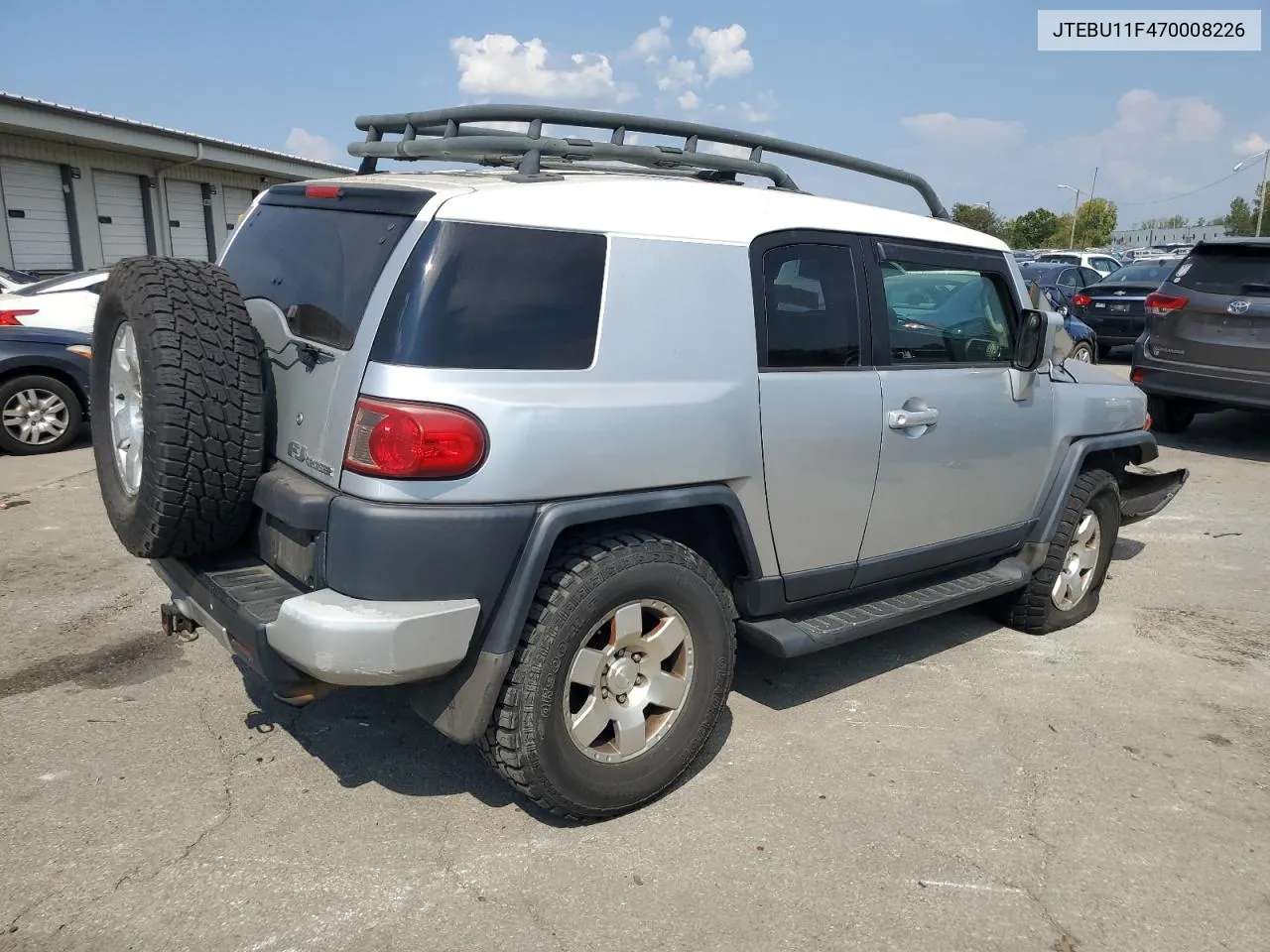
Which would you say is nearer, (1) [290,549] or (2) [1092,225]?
(1) [290,549]

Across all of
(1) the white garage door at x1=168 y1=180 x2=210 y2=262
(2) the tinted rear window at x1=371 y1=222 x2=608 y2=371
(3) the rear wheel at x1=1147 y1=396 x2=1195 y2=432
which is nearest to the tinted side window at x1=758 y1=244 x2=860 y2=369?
(2) the tinted rear window at x1=371 y1=222 x2=608 y2=371

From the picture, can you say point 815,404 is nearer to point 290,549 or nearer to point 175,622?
point 290,549

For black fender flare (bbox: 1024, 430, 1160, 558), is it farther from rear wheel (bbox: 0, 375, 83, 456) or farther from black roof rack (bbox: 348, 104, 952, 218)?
rear wheel (bbox: 0, 375, 83, 456)

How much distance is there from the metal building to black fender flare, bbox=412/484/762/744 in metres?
15.5

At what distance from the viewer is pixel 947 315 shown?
163 inches

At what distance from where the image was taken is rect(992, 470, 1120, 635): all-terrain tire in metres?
4.75

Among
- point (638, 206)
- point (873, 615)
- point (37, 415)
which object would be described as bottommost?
point (873, 615)

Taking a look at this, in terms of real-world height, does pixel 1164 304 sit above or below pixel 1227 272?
below

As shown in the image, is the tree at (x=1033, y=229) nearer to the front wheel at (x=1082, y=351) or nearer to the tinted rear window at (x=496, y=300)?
the front wheel at (x=1082, y=351)

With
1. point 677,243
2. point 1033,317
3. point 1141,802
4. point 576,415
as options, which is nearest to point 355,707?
point 576,415

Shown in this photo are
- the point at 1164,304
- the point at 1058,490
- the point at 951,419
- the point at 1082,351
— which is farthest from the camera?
the point at 1082,351

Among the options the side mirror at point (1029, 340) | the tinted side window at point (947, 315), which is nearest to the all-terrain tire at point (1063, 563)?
the side mirror at point (1029, 340)

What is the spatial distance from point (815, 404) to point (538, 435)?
1.15 m

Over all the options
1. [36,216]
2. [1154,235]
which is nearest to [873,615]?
[36,216]
